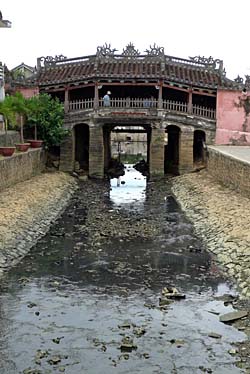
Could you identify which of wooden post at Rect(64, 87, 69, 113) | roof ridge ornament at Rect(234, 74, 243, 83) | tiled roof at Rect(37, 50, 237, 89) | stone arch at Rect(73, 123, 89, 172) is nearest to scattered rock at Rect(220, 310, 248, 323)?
tiled roof at Rect(37, 50, 237, 89)

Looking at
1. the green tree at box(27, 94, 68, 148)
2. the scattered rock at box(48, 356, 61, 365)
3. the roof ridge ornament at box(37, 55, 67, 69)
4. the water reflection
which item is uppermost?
the roof ridge ornament at box(37, 55, 67, 69)

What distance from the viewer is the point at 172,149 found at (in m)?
41.8

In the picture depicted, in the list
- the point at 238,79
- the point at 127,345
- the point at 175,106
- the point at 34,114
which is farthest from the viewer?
the point at 238,79

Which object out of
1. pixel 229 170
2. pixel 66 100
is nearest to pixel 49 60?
pixel 66 100

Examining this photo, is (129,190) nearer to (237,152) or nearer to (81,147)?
(237,152)

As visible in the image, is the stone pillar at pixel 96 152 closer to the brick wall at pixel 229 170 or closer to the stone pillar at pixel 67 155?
the stone pillar at pixel 67 155

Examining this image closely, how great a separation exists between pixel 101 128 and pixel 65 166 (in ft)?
11.0

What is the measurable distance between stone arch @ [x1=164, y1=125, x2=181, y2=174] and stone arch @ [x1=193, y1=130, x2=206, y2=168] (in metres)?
1.23

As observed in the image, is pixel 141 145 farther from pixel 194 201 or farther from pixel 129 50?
pixel 194 201

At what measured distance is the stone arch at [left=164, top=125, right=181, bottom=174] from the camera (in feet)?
127

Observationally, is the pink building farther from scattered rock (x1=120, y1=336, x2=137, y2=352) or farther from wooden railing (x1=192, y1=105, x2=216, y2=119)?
scattered rock (x1=120, y1=336, x2=137, y2=352)

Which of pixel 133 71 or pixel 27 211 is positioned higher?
pixel 133 71

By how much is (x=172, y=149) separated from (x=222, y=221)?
21472mm

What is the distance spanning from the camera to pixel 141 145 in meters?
61.7
